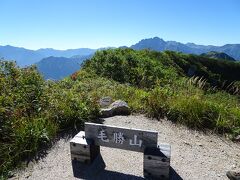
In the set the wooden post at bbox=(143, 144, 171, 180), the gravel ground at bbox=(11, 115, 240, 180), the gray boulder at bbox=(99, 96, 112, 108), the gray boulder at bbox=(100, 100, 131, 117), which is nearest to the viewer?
the wooden post at bbox=(143, 144, 171, 180)

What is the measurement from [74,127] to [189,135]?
3025 mm

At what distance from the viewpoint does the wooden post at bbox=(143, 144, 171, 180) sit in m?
5.41

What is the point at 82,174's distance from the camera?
229 inches

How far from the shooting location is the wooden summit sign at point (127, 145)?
215 inches

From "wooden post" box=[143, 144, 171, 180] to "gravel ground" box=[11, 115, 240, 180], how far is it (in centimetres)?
25

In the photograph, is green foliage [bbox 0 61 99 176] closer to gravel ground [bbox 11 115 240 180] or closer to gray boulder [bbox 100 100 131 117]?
gravel ground [bbox 11 115 240 180]

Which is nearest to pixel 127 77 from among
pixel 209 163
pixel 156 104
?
pixel 156 104

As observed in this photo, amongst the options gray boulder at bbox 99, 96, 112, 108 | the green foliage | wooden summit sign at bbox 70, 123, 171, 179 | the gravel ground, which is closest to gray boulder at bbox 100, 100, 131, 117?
gray boulder at bbox 99, 96, 112, 108

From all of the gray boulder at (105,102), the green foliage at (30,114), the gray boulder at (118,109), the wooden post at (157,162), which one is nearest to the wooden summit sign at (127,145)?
the wooden post at (157,162)

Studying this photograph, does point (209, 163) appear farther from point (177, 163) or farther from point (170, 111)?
point (170, 111)

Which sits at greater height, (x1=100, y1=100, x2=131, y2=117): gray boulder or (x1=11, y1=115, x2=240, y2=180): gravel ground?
(x1=100, y1=100, x2=131, y2=117): gray boulder

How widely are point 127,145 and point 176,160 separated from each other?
133 centimetres

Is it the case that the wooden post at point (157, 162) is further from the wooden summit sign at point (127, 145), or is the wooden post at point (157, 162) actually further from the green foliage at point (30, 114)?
the green foliage at point (30, 114)

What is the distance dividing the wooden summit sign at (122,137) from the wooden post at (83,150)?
133 millimetres
